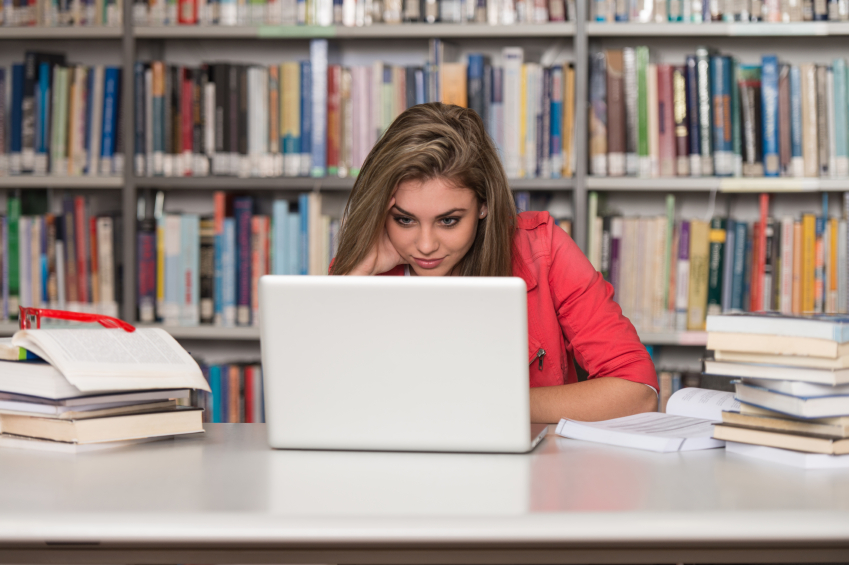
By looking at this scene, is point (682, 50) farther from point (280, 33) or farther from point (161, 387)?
point (161, 387)

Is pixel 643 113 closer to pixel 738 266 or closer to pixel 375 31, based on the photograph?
pixel 738 266

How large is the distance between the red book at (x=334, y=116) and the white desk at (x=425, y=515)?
148 centimetres

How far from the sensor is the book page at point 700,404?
1086 millimetres

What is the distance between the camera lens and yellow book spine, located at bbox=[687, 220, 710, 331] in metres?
2.13

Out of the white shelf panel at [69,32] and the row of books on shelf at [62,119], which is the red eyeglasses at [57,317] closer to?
the row of books on shelf at [62,119]

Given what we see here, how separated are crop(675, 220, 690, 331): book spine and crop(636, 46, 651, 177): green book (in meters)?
0.19

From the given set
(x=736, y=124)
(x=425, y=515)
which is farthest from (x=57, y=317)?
(x=736, y=124)

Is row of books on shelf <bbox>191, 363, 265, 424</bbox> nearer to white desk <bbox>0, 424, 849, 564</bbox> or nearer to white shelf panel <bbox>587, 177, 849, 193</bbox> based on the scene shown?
white shelf panel <bbox>587, 177, 849, 193</bbox>

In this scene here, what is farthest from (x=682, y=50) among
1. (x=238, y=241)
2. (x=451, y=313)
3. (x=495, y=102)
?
(x=451, y=313)

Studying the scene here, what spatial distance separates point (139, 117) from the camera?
223cm

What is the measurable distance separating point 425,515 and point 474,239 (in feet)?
3.04

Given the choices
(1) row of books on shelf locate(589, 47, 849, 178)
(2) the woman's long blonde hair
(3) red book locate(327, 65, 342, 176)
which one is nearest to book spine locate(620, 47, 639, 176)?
(1) row of books on shelf locate(589, 47, 849, 178)

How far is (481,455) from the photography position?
88 cm

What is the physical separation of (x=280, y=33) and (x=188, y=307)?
82 centimetres
